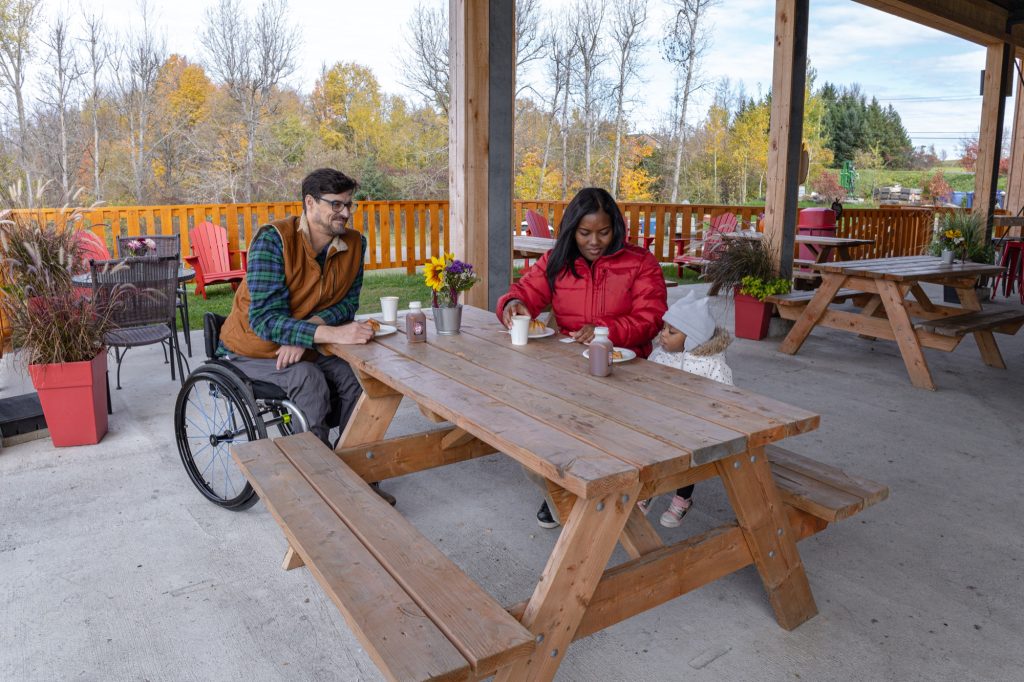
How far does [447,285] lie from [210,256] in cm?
587

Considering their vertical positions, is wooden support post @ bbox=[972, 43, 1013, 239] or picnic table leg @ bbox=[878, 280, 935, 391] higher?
wooden support post @ bbox=[972, 43, 1013, 239]

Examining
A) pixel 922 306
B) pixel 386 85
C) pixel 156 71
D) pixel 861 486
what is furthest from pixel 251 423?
pixel 386 85

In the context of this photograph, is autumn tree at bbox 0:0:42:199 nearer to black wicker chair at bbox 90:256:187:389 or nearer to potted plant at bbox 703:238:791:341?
black wicker chair at bbox 90:256:187:389

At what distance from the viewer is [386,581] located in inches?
56.0

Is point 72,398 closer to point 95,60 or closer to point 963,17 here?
point 963,17

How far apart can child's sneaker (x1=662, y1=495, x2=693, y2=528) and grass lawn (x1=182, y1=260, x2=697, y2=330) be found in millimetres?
4507

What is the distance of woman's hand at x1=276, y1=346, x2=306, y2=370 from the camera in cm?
252

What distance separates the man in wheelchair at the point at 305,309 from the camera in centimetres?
251

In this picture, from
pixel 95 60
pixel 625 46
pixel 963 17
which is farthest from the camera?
pixel 625 46

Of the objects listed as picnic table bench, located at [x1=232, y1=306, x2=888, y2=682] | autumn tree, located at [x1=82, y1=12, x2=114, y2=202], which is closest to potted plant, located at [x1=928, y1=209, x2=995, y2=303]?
picnic table bench, located at [x1=232, y1=306, x2=888, y2=682]

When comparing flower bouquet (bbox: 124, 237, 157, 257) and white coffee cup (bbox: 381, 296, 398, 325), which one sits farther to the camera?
flower bouquet (bbox: 124, 237, 157, 257)

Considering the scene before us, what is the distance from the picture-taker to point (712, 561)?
1756mm

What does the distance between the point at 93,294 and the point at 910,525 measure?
3521 mm

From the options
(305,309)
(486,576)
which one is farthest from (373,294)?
(486,576)
